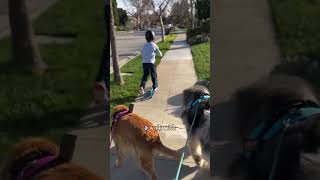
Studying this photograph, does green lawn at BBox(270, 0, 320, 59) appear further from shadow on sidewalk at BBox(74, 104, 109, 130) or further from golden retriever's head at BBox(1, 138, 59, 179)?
golden retriever's head at BBox(1, 138, 59, 179)

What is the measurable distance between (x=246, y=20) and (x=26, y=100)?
1.33m

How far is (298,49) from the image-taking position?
100 inches

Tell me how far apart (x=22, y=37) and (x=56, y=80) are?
301mm

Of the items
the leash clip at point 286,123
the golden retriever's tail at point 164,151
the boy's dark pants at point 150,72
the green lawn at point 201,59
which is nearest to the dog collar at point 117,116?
the golden retriever's tail at point 164,151

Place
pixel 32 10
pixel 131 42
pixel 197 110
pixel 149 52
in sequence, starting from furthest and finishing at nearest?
pixel 131 42 → pixel 149 52 → pixel 197 110 → pixel 32 10

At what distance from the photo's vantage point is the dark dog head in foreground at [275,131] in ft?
7.25

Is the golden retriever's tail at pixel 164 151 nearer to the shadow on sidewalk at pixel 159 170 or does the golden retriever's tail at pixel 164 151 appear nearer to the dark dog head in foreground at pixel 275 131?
the shadow on sidewalk at pixel 159 170

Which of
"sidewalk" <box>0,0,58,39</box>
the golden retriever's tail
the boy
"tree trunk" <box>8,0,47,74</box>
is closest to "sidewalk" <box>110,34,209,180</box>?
the boy

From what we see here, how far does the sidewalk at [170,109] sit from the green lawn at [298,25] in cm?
196

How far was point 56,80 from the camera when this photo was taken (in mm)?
2541

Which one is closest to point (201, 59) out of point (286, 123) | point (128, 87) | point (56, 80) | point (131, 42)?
point (128, 87)

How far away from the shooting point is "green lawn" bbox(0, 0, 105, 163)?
2.48m

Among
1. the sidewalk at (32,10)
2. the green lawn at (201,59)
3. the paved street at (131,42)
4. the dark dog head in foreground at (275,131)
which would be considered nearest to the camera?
the dark dog head in foreground at (275,131)

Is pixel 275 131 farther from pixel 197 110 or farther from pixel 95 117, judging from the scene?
pixel 197 110
